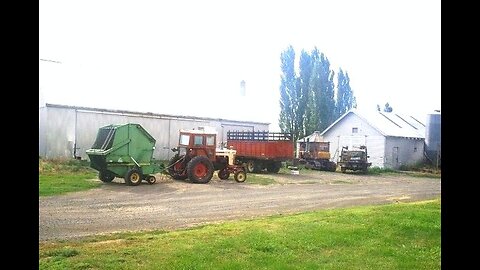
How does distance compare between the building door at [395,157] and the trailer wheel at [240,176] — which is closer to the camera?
the building door at [395,157]

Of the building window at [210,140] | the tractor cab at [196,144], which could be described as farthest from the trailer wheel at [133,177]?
the building window at [210,140]

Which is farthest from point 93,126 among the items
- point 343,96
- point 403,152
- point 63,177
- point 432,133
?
point 432,133

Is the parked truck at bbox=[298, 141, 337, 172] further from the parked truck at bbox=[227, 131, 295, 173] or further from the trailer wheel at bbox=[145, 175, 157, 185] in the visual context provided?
the trailer wheel at bbox=[145, 175, 157, 185]

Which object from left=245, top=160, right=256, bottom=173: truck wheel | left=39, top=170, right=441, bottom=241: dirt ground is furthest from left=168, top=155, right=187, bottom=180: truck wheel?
left=245, top=160, right=256, bottom=173: truck wheel

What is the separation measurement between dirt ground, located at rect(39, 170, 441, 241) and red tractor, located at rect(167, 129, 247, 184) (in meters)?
0.82

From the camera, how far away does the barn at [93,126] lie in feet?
15.3

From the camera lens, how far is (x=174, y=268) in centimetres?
291

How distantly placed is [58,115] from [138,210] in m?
1.44

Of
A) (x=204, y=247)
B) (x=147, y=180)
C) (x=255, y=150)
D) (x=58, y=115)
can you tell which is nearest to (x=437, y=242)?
(x=204, y=247)

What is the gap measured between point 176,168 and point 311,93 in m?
4.18

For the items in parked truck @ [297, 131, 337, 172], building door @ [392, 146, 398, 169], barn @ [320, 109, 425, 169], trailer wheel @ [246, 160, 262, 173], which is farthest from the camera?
trailer wheel @ [246, 160, 262, 173]

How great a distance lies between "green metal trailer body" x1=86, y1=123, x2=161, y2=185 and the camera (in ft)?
23.5

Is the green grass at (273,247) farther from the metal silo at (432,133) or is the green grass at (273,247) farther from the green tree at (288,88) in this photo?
the green tree at (288,88)
